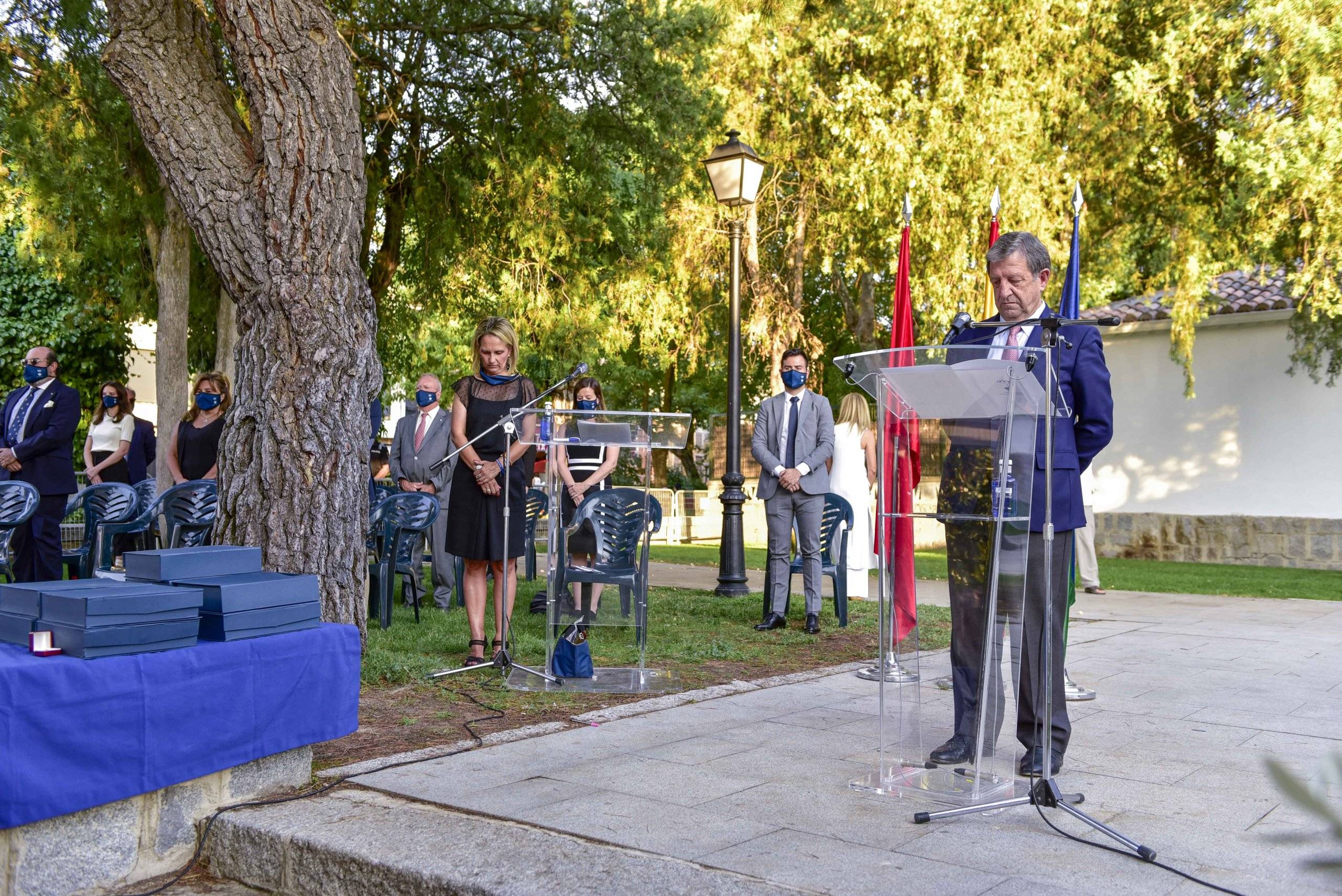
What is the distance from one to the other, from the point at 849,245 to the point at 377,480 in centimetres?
924

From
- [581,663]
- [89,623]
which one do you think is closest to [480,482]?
[581,663]

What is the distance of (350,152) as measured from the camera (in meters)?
6.72

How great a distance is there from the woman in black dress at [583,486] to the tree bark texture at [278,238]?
1231 mm

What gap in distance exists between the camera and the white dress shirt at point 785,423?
923 centimetres

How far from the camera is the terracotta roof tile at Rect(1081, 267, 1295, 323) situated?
20.2 meters

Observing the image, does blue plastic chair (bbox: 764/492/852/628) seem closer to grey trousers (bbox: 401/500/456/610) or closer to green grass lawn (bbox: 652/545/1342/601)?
green grass lawn (bbox: 652/545/1342/601)

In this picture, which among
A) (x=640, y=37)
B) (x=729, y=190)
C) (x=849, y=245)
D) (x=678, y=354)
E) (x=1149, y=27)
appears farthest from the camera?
(x=678, y=354)

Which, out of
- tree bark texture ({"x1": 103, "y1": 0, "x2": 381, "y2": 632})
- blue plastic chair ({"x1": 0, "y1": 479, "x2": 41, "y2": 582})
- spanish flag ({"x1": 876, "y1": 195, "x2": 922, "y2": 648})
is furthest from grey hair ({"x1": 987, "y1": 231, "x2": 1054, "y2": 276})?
blue plastic chair ({"x1": 0, "y1": 479, "x2": 41, "y2": 582})

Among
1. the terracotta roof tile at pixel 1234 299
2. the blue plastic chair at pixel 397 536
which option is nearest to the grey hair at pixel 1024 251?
the blue plastic chair at pixel 397 536

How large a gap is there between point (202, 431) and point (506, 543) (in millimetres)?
3873

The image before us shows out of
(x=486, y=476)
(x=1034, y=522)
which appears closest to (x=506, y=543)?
(x=486, y=476)

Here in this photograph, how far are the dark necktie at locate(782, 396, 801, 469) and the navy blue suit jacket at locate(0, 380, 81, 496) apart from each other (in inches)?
220

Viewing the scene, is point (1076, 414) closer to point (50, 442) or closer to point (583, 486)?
point (583, 486)

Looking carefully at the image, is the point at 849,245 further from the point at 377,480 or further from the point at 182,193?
the point at 182,193
